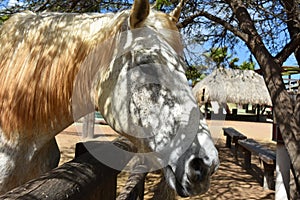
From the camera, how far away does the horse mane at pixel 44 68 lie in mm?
1575

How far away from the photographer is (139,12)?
4.48ft

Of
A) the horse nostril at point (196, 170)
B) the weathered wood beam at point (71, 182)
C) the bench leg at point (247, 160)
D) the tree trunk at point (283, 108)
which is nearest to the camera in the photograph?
the weathered wood beam at point (71, 182)

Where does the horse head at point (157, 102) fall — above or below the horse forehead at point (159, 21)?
below

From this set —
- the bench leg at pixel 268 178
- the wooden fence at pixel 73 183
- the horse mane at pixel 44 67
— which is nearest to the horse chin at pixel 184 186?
the wooden fence at pixel 73 183

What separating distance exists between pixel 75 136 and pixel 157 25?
8917 millimetres

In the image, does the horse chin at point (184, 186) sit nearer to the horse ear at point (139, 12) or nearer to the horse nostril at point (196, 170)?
the horse nostril at point (196, 170)

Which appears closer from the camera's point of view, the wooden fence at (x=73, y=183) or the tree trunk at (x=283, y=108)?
the wooden fence at (x=73, y=183)

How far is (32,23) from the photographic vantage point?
1.74 metres

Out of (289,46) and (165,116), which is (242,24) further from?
(165,116)

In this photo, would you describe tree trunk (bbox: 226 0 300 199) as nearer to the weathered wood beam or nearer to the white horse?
the white horse

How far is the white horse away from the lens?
1.16 m

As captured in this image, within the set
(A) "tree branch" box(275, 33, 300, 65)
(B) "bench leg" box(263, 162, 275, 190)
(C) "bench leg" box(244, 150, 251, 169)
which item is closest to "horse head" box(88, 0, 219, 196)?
(A) "tree branch" box(275, 33, 300, 65)

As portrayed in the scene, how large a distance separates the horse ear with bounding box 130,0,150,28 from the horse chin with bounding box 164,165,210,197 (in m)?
0.66

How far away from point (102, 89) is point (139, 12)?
389 millimetres
